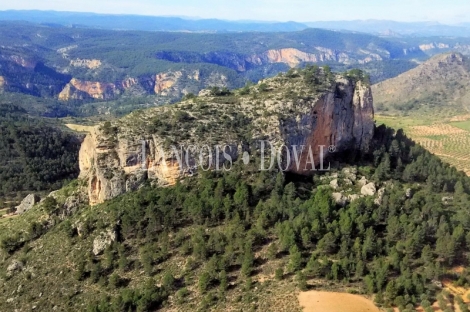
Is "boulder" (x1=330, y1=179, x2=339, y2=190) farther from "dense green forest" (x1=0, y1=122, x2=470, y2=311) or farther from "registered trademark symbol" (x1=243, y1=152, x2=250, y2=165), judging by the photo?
"registered trademark symbol" (x1=243, y1=152, x2=250, y2=165)

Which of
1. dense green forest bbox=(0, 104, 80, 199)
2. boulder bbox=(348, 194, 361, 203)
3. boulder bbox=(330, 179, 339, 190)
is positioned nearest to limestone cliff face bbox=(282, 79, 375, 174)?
boulder bbox=(330, 179, 339, 190)

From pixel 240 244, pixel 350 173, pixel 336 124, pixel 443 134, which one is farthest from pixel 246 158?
pixel 443 134

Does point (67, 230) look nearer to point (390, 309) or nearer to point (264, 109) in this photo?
point (264, 109)

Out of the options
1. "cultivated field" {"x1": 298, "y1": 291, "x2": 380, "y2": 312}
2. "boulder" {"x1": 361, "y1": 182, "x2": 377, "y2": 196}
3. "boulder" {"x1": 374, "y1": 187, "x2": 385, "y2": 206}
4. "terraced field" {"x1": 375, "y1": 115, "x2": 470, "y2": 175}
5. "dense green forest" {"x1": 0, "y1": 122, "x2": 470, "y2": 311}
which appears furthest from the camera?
"terraced field" {"x1": 375, "y1": 115, "x2": 470, "y2": 175}

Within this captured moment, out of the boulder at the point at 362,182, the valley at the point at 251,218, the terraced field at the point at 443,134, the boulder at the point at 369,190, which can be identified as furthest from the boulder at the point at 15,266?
the terraced field at the point at 443,134

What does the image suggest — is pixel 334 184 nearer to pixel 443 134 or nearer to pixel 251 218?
pixel 251 218

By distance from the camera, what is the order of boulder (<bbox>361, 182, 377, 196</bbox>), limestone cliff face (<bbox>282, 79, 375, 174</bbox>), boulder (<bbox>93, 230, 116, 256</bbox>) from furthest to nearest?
limestone cliff face (<bbox>282, 79, 375, 174</bbox>), boulder (<bbox>361, 182, 377, 196</bbox>), boulder (<bbox>93, 230, 116, 256</bbox>)
